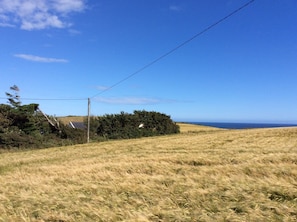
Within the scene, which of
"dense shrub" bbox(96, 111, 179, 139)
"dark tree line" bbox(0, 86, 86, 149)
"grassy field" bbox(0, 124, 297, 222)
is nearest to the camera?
"grassy field" bbox(0, 124, 297, 222)

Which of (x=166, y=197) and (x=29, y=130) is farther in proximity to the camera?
(x=29, y=130)

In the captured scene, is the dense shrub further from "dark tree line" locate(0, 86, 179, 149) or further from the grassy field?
the grassy field

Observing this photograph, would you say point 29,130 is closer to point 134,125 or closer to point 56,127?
point 56,127

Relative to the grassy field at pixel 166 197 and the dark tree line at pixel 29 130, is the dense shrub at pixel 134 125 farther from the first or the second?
the grassy field at pixel 166 197

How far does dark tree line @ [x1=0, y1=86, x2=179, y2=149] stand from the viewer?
41.2 m

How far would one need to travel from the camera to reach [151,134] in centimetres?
5347

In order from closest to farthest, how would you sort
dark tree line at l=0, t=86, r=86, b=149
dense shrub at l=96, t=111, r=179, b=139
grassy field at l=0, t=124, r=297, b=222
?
grassy field at l=0, t=124, r=297, b=222, dark tree line at l=0, t=86, r=86, b=149, dense shrub at l=96, t=111, r=179, b=139

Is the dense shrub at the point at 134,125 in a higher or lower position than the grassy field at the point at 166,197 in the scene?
higher

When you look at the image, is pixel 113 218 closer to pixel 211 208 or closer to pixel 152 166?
pixel 211 208

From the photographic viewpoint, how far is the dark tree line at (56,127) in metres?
41.2

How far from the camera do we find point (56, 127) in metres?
47.4

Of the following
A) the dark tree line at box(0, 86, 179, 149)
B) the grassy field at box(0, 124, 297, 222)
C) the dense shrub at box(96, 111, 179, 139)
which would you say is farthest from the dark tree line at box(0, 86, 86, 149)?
the grassy field at box(0, 124, 297, 222)

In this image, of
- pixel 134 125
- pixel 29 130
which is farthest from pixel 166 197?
pixel 134 125

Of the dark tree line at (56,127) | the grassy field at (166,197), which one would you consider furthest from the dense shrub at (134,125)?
the grassy field at (166,197)
